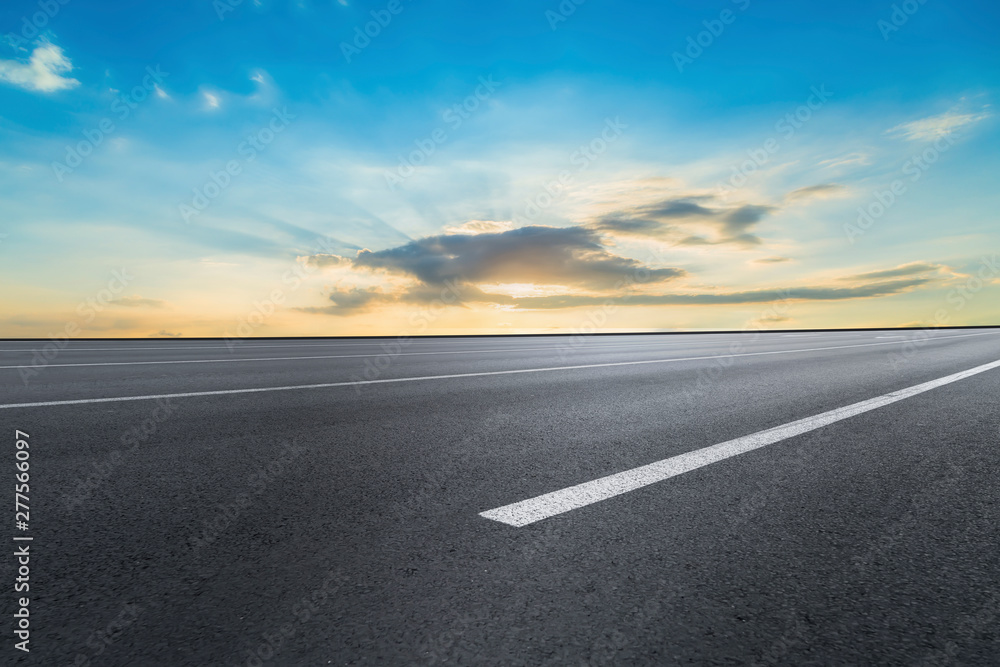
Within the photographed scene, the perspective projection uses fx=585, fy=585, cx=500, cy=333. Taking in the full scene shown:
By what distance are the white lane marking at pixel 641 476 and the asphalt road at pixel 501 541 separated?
6 cm

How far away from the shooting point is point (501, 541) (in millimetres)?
2576

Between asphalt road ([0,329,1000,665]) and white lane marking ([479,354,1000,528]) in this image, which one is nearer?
asphalt road ([0,329,1000,665])

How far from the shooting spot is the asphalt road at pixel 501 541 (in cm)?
183

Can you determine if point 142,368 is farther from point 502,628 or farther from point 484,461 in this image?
point 502,628

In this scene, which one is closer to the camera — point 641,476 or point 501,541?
point 501,541

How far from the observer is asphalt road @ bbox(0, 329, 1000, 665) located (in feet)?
5.99

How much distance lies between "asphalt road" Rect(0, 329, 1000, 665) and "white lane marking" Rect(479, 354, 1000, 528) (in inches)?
2.2

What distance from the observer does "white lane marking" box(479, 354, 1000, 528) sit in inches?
116

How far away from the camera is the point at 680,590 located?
2139mm

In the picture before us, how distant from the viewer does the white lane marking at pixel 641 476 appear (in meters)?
2.95

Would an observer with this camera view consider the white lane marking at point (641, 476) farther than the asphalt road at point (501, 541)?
Yes

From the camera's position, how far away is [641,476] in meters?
3.64

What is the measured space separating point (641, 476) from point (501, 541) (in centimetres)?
138

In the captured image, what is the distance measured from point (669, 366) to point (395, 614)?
1041cm
